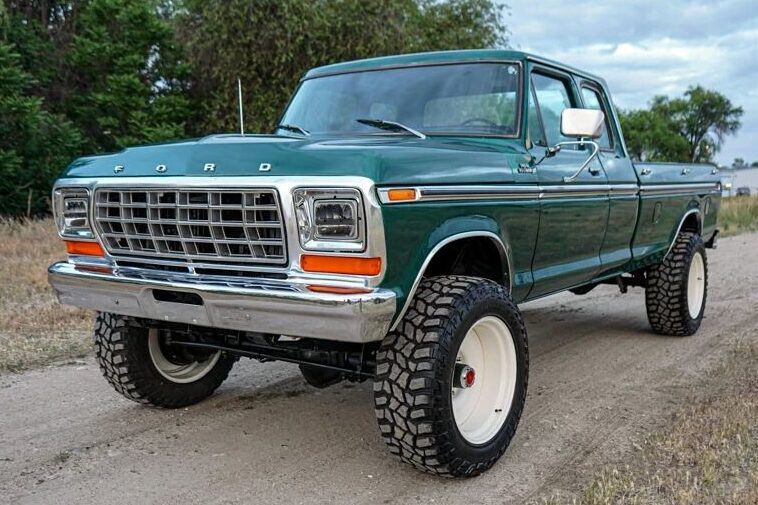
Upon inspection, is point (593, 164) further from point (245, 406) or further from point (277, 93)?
point (277, 93)

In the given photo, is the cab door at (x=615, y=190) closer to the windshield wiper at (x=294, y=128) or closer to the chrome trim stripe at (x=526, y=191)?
the chrome trim stripe at (x=526, y=191)

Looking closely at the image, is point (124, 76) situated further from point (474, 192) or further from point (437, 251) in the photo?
point (437, 251)

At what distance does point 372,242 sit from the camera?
9.13 feet

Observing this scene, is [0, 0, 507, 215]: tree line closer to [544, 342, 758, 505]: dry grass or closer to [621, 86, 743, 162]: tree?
[544, 342, 758, 505]: dry grass

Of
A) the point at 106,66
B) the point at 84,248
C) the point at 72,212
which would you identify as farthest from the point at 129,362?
the point at 106,66

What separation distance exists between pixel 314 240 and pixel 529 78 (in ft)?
6.68

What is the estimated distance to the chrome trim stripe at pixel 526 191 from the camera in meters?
3.07

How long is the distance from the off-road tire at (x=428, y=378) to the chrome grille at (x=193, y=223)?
622 mm

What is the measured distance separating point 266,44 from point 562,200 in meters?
14.3

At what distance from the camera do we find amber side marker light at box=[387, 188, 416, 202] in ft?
9.40

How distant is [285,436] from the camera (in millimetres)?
3824

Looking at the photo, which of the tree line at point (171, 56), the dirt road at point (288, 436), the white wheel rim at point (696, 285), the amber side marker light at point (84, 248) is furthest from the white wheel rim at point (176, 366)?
the tree line at point (171, 56)

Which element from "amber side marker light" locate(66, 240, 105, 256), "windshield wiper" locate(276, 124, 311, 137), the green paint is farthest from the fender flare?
"amber side marker light" locate(66, 240, 105, 256)

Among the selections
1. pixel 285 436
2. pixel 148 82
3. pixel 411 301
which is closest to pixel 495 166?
pixel 411 301
